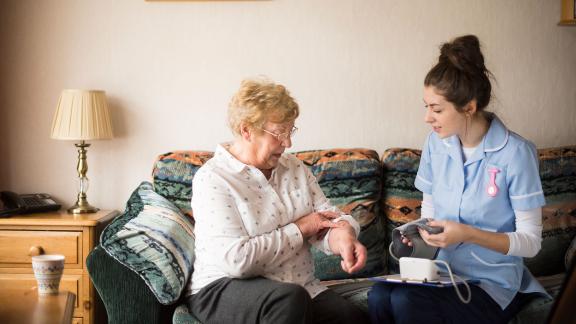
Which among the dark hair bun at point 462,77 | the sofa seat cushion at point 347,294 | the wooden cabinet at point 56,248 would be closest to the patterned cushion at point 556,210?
the sofa seat cushion at point 347,294

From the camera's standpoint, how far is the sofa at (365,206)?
2.13 metres

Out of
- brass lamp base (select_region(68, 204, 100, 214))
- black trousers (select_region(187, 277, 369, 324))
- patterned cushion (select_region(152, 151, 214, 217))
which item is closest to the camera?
black trousers (select_region(187, 277, 369, 324))

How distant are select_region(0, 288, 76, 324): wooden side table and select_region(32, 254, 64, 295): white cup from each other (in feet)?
0.06

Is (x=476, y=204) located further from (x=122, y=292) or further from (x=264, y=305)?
(x=122, y=292)

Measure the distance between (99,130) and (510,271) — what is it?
1.76 meters

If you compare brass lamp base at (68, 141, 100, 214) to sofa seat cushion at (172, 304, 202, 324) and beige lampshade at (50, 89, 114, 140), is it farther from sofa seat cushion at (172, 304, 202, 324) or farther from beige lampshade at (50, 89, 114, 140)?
sofa seat cushion at (172, 304, 202, 324)

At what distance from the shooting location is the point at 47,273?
151 centimetres

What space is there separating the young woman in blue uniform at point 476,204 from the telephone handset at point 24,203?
1571 millimetres

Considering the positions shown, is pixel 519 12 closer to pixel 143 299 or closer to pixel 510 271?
pixel 510 271

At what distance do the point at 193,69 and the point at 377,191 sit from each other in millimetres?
1030

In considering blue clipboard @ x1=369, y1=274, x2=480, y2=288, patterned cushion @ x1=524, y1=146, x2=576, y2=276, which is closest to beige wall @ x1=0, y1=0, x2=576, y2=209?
patterned cushion @ x1=524, y1=146, x2=576, y2=276

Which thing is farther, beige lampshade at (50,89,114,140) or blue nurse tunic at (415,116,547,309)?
beige lampshade at (50,89,114,140)

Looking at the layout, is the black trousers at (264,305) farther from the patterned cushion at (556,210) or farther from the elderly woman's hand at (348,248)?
the patterned cushion at (556,210)

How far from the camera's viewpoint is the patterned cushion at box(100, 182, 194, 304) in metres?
2.00
